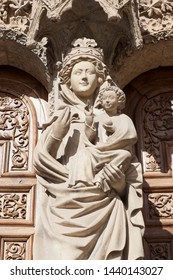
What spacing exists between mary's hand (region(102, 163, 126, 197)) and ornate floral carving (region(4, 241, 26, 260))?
3.27 ft

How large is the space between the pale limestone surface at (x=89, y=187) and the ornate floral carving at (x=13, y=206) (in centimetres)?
64

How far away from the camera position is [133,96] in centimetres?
468

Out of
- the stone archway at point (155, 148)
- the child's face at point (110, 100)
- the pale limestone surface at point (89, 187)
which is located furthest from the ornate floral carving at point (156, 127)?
the child's face at point (110, 100)

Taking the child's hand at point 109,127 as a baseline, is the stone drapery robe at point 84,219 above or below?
below

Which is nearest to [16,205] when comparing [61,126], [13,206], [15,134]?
[13,206]

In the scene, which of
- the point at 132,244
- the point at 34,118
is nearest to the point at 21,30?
the point at 34,118

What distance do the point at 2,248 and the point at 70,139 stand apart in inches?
37.5

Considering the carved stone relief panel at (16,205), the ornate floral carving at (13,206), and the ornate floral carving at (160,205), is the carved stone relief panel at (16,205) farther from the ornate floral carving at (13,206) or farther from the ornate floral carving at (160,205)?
the ornate floral carving at (160,205)

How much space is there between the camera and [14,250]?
3973mm

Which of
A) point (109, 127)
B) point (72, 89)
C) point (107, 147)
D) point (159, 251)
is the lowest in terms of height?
point (159, 251)

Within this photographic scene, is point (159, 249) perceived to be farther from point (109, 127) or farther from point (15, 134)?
point (15, 134)

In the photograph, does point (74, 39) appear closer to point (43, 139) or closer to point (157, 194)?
point (43, 139)

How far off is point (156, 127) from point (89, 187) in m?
1.35

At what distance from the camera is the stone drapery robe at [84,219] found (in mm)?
3211
